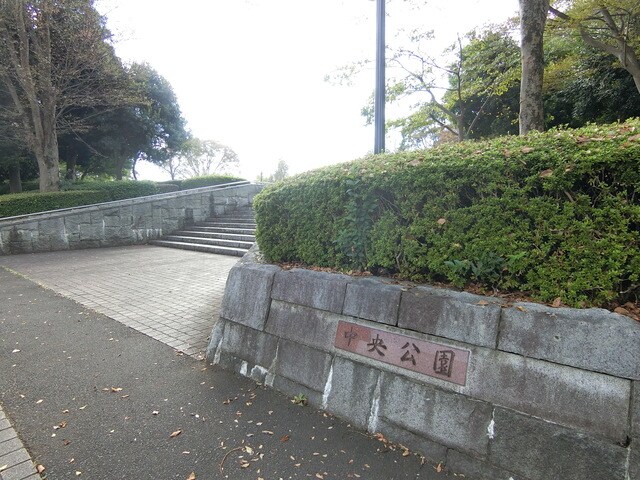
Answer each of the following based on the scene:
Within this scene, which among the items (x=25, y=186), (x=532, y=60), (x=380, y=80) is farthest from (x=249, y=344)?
(x=25, y=186)

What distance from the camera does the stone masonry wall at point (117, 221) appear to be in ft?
32.9

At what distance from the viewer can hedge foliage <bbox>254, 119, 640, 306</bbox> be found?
6.52ft

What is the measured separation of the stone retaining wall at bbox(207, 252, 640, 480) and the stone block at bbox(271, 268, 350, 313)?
0.04 feet

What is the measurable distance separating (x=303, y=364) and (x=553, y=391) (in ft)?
5.90

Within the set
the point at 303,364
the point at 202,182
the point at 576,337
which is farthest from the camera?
the point at 202,182

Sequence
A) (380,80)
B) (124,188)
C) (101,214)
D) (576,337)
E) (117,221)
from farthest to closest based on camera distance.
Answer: (124,188) < (117,221) < (101,214) < (380,80) < (576,337)

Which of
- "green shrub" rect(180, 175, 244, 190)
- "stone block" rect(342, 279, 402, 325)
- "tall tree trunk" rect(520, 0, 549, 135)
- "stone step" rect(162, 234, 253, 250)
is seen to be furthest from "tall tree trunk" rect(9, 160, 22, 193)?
"tall tree trunk" rect(520, 0, 549, 135)

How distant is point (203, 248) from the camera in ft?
35.3

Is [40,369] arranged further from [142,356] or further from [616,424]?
[616,424]

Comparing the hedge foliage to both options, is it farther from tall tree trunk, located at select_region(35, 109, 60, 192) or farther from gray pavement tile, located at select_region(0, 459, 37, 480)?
tall tree trunk, located at select_region(35, 109, 60, 192)

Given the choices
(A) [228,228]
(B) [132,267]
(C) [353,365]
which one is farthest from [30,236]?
(C) [353,365]

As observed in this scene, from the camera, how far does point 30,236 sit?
33.1 feet

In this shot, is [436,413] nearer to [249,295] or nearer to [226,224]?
[249,295]

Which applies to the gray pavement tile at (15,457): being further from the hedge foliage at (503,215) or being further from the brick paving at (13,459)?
the hedge foliage at (503,215)
